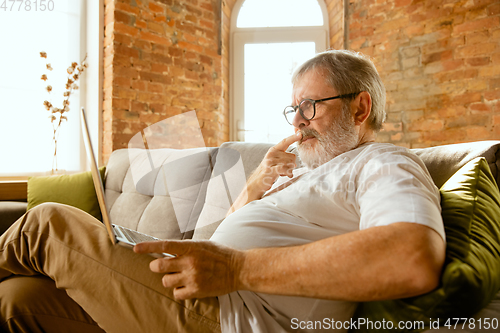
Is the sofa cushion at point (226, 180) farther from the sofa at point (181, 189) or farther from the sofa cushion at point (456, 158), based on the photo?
the sofa cushion at point (456, 158)

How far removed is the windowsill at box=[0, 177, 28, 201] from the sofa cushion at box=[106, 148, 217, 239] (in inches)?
25.7

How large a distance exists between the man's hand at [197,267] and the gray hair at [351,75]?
68 centimetres

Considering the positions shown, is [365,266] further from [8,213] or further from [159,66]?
[159,66]

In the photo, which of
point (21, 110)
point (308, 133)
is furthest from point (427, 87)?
point (21, 110)

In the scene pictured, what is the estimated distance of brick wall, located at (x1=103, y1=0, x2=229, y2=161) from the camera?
285 cm

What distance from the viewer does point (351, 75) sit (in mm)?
1129

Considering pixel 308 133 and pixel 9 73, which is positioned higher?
pixel 9 73

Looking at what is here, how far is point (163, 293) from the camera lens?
77 cm

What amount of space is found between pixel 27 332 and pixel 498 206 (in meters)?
1.21

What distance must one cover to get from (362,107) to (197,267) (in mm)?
779

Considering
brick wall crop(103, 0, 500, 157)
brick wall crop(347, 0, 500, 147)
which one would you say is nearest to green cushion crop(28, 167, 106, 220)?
brick wall crop(103, 0, 500, 157)

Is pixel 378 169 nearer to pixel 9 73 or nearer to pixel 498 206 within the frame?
pixel 498 206

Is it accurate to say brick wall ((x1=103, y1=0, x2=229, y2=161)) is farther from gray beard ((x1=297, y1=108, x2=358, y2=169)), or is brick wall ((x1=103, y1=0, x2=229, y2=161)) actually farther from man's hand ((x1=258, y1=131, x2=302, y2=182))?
gray beard ((x1=297, y1=108, x2=358, y2=169))

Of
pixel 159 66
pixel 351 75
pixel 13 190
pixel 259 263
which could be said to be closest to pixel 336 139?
pixel 351 75
